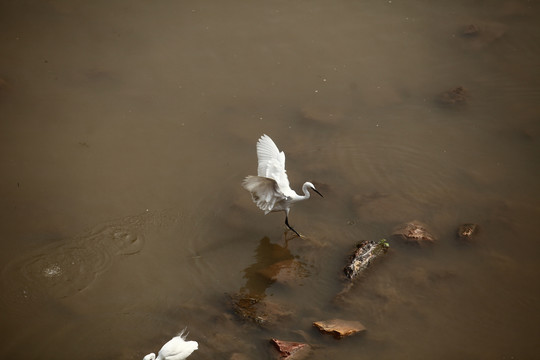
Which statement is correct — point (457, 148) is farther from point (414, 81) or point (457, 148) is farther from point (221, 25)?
point (221, 25)

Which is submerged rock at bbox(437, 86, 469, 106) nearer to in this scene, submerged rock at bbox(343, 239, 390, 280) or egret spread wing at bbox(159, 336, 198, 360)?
submerged rock at bbox(343, 239, 390, 280)

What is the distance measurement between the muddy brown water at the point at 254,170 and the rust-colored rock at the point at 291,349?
0.38 feet

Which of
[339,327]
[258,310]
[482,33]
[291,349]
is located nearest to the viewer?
[291,349]

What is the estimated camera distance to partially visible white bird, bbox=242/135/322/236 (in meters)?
6.16

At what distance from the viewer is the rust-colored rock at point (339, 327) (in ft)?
17.8

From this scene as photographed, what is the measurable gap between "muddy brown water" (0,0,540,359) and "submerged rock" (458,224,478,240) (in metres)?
0.12

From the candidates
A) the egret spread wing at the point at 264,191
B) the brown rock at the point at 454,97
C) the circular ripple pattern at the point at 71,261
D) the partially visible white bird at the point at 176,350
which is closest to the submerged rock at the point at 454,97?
the brown rock at the point at 454,97

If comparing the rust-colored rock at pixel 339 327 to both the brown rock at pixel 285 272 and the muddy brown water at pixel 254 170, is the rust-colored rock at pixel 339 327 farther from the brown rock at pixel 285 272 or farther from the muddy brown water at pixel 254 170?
the brown rock at pixel 285 272

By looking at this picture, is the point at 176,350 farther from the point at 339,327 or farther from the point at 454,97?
the point at 454,97

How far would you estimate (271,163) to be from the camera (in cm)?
661

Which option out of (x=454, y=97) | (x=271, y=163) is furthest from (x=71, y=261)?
(x=454, y=97)

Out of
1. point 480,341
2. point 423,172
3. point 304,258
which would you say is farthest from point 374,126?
point 480,341

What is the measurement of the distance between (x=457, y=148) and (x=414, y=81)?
171 centimetres

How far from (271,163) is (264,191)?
1.53 ft
